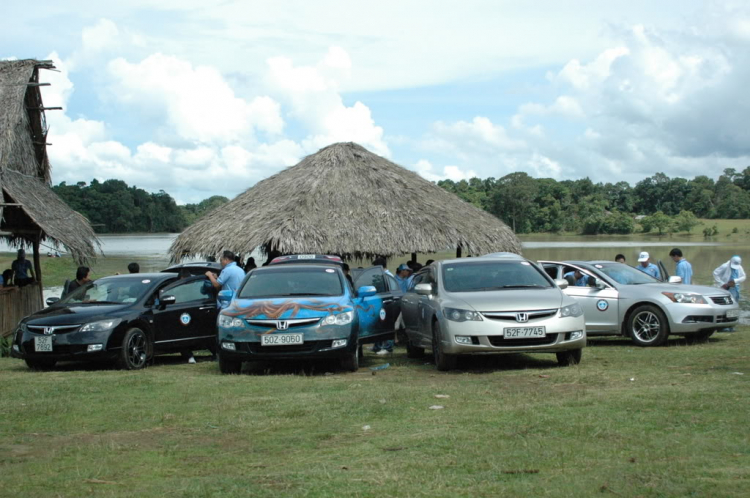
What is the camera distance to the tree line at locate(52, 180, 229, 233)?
7181 cm

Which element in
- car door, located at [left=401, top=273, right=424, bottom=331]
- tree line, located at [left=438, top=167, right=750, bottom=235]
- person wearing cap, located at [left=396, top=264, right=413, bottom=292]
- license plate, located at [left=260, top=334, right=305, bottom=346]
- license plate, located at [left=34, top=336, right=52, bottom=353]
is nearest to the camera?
license plate, located at [left=260, top=334, right=305, bottom=346]

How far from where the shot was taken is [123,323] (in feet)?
41.8

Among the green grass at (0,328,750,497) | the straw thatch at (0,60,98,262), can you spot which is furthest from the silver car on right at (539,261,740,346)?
the straw thatch at (0,60,98,262)

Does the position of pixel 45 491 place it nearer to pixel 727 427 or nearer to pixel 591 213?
pixel 727 427

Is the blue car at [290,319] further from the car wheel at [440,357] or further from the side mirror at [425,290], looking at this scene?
the car wheel at [440,357]

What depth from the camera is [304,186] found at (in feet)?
70.3

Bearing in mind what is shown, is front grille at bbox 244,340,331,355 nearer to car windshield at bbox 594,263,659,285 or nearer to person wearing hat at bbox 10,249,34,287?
car windshield at bbox 594,263,659,285

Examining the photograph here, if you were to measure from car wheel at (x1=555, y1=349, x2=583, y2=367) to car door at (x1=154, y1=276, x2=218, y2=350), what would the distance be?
6020mm

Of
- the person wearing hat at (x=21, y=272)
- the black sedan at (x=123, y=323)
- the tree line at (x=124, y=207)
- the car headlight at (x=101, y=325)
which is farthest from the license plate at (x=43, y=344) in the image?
the tree line at (x=124, y=207)

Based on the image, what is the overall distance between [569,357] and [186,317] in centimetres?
638

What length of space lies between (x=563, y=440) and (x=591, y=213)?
79800 mm

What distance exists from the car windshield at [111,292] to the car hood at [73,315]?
1.23 feet

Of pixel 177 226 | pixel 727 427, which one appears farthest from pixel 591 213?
pixel 727 427

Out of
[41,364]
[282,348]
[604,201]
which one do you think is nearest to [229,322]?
[282,348]
